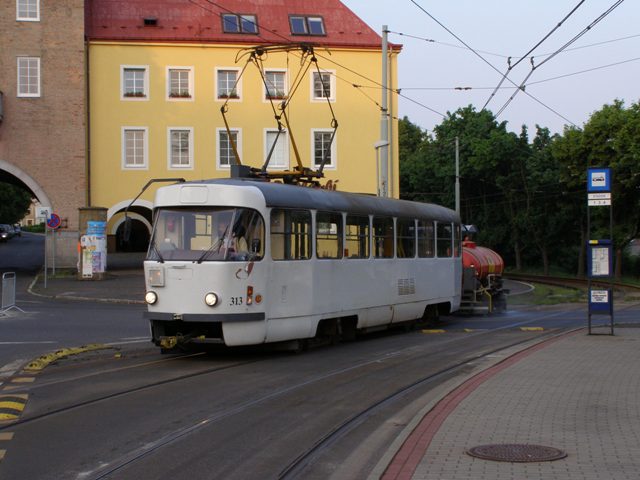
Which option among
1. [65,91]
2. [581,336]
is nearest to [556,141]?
[65,91]

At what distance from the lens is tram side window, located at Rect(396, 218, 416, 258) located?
19.8 m

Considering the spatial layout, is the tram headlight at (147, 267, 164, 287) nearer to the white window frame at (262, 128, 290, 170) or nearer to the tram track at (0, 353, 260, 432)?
the tram track at (0, 353, 260, 432)

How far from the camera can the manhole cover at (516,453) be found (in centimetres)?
729

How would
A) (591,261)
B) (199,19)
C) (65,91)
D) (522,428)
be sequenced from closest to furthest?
1. (522,428)
2. (591,261)
3. (65,91)
4. (199,19)

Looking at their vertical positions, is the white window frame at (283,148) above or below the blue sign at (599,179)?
above

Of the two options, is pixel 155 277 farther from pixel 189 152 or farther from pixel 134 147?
pixel 134 147

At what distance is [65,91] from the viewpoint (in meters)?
44.0

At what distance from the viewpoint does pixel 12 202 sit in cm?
9625

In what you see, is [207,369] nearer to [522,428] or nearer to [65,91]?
[522,428]

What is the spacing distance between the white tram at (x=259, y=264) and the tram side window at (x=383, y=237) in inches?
4.4

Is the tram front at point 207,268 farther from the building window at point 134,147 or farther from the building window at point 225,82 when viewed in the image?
the building window at point 225,82

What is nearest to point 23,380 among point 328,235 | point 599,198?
point 328,235

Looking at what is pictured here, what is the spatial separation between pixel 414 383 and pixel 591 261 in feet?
23.1

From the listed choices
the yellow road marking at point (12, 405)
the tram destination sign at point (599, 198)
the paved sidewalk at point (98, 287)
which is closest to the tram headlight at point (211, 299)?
the yellow road marking at point (12, 405)
